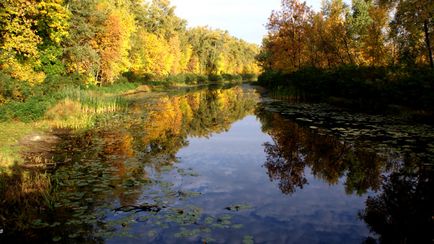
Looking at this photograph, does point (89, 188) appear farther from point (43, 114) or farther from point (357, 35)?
point (357, 35)

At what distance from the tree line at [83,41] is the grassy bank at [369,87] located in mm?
20906

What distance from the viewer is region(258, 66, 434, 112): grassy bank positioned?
65.6 feet

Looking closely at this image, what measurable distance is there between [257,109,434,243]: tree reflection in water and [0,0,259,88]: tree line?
1623cm

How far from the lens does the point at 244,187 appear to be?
10.9m

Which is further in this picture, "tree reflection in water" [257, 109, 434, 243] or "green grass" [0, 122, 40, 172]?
"green grass" [0, 122, 40, 172]

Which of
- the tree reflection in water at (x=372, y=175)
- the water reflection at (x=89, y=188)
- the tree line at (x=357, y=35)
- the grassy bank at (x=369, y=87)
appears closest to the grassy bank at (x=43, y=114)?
the water reflection at (x=89, y=188)

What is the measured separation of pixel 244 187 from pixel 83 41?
Result: 3099 cm

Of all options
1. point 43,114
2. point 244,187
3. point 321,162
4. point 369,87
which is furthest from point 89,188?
point 369,87

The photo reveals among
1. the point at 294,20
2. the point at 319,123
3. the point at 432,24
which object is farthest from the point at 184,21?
the point at 319,123

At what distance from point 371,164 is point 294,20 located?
3467 cm

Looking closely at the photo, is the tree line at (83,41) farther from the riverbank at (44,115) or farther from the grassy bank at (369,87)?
the grassy bank at (369,87)

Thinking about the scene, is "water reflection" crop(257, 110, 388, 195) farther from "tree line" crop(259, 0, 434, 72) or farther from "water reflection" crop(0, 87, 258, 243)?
"tree line" crop(259, 0, 434, 72)

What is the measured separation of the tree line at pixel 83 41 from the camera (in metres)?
21.5

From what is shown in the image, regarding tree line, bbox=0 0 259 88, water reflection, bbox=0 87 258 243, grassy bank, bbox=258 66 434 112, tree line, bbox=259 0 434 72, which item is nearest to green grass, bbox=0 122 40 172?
water reflection, bbox=0 87 258 243
